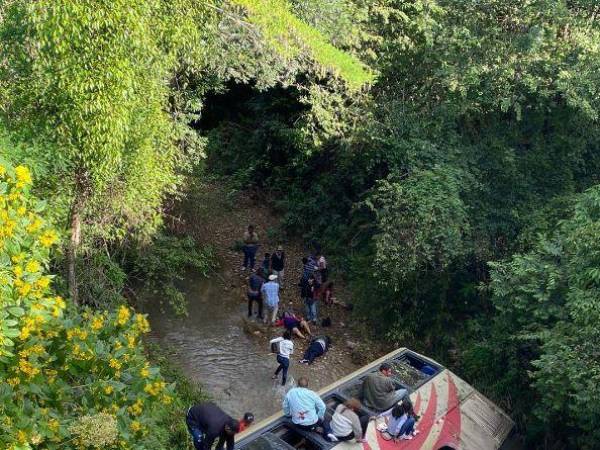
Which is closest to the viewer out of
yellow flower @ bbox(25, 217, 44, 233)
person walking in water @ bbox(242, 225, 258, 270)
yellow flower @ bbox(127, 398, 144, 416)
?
yellow flower @ bbox(25, 217, 44, 233)

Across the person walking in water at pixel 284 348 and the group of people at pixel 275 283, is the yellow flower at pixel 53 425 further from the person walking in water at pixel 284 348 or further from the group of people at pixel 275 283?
the group of people at pixel 275 283

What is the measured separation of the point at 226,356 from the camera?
11.8 metres

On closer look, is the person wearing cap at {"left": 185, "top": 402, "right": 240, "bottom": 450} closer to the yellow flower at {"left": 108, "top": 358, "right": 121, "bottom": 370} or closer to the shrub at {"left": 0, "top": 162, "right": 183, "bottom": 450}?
the shrub at {"left": 0, "top": 162, "right": 183, "bottom": 450}

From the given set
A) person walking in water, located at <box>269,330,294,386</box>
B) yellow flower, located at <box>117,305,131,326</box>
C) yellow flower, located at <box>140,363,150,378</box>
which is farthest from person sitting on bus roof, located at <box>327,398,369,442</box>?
yellow flower, located at <box>117,305,131,326</box>

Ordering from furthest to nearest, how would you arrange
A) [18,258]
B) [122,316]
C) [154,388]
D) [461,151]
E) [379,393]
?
[461,151] → [379,393] → [122,316] → [154,388] → [18,258]

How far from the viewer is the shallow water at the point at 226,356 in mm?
10625

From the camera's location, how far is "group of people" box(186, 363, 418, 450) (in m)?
6.68

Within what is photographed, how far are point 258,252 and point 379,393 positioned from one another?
8836 mm

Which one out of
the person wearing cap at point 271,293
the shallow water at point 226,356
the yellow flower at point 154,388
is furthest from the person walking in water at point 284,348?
the yellow flower at point 154,388

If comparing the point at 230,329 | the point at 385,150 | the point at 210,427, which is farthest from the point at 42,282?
the point at 385,150

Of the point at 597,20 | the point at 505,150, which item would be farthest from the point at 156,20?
the point at 597,20

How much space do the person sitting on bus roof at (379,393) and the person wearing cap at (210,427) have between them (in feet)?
7.15

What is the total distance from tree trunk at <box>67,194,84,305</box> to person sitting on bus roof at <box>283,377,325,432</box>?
390 cm

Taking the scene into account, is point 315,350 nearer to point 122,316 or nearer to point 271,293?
point 271,293
